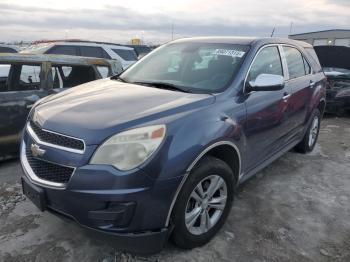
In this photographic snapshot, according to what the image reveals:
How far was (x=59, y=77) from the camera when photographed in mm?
5477

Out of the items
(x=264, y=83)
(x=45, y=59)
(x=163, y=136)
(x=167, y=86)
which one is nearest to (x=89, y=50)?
(x=45, y=59)

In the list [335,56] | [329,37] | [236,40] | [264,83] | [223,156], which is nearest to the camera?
[223,156]

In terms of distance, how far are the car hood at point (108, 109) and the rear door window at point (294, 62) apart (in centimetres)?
191

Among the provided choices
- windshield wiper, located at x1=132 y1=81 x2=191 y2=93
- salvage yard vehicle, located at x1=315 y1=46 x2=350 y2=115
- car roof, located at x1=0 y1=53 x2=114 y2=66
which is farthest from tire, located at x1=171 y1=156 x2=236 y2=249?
salvage yard vehicle, located at x1=315 y1=46 x2=350 y2=115

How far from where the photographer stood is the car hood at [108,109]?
102 inches

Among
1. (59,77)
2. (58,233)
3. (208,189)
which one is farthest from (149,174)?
(59,77)

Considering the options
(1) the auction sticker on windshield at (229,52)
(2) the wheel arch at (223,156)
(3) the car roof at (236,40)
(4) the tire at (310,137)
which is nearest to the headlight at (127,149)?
(2) the wheel arch at (223,156)

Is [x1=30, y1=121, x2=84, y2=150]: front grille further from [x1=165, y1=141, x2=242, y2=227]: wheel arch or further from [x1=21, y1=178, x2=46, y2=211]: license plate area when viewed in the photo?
[x1=165, y1=141, x2=242, y2=227]: wheel arch

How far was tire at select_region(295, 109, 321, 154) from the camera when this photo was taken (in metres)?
5.51

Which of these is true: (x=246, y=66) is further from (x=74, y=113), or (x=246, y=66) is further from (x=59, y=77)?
(x=59, y=77)

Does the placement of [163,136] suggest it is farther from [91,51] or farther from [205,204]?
[91,51]

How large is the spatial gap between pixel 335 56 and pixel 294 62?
19.1 ft

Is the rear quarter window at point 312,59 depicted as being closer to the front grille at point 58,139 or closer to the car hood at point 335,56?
the front grille at point 58,139

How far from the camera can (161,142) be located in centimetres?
257
